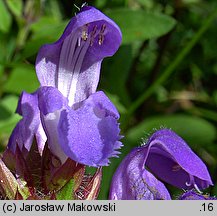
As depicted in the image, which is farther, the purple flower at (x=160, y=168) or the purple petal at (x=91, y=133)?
the purple flower at (x=160, y=168)

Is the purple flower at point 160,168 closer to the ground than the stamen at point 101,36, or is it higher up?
closer to the ground

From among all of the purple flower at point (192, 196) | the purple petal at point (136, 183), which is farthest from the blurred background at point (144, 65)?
the purple flower at point (192, 196)

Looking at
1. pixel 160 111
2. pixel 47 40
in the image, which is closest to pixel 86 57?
pixel 47 40

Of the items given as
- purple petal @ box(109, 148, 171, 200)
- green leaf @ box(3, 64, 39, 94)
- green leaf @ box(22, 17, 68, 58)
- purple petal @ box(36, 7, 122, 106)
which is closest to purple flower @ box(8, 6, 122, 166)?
purple petal @ box(36, 7, 122, 106)

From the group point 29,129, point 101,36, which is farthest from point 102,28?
point 29,129

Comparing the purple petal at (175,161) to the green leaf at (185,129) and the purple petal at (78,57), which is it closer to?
the purple petal at (78,57)

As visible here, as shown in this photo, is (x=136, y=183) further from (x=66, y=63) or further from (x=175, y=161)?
(x=66, y=63)
